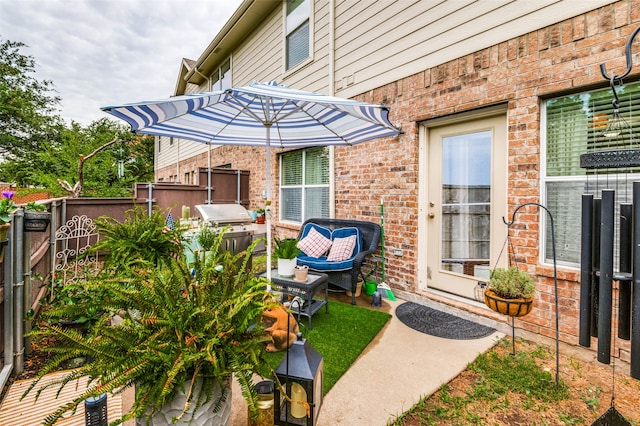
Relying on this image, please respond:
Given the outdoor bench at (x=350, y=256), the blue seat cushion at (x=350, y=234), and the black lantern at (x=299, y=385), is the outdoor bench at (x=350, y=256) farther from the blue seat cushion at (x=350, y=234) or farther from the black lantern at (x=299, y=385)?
the black lantern at (x=299, y=385)

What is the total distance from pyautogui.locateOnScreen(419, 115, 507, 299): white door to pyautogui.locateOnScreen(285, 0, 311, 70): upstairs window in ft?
11.2

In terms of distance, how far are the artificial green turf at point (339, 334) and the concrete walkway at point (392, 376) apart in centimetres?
7

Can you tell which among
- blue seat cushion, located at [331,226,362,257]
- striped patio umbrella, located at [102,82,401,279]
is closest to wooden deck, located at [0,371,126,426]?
striped patio umbrella, located at [102,82,401,279]

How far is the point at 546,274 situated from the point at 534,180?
0.86 meters

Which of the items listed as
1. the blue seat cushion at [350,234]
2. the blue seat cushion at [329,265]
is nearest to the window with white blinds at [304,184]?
the blue seat cushion at [350,234]

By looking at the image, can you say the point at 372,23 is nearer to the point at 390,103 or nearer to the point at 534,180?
the point at 390,103

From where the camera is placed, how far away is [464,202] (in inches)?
141

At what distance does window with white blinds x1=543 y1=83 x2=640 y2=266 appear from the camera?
8.14ft

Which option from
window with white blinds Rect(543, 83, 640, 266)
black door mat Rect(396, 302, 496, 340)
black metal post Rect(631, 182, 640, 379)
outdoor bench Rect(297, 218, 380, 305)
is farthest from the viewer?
outdoor bench Rect(297, 218, 380, 305)

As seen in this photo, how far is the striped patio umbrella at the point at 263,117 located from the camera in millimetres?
2613

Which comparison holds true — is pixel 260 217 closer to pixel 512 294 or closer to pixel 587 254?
pixel 512 294

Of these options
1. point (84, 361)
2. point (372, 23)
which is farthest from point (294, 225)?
point (84, 361)

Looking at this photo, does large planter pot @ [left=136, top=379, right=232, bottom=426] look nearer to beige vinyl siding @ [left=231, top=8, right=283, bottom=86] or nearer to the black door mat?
the black door mat

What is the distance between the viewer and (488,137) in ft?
11.0
